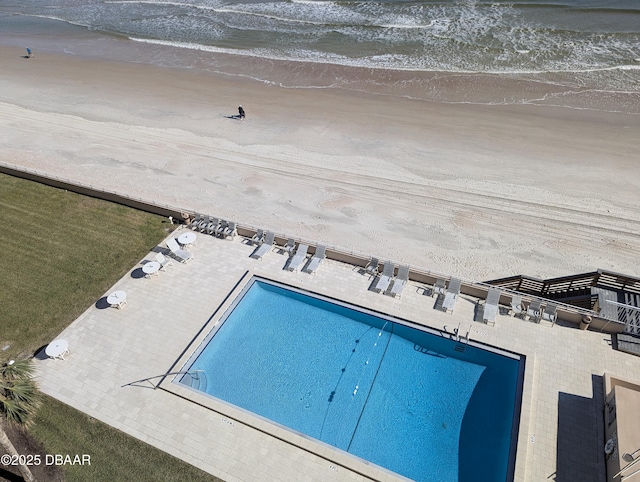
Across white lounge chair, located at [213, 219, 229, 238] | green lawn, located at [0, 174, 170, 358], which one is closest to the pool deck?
green lawn, located at [0, 174, 170, 358]

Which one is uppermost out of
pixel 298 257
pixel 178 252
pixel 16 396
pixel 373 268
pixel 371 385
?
pixel 16 396

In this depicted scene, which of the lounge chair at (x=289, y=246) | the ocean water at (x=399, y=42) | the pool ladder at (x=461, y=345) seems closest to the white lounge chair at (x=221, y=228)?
the lounge chair at (x=289, y=246)

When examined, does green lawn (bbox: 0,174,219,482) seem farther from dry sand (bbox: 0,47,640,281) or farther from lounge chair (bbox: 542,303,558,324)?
lounge chair (bbox: 542,303,558,324)

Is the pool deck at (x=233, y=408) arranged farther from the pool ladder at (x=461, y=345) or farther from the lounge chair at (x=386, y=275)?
the lounge chair at (x=386, y=275)

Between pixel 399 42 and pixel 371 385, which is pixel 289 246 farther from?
pixel 399 42

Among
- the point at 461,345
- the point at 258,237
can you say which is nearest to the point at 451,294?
the point at 461,345

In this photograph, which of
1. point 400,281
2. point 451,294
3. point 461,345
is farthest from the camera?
point 400,281
